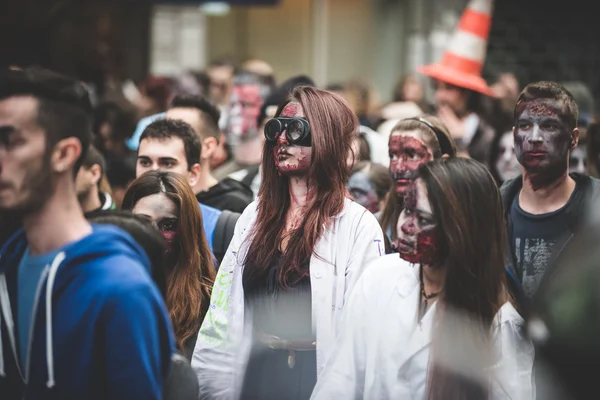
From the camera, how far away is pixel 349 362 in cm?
363

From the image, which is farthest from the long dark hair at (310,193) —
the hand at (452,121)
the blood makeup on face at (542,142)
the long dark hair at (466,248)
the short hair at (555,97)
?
the hand at (452,121)

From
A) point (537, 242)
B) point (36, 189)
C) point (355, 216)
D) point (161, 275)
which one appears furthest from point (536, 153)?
point (36, 189)

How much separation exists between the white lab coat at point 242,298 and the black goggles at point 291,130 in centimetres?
36

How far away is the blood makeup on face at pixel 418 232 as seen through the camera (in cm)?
358

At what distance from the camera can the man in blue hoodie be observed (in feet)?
9.38

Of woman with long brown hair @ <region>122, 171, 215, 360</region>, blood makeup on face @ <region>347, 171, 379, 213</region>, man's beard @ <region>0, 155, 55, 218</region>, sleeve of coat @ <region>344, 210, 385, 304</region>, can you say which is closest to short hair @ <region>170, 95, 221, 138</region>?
blood makeup on face @ <region>347, 171, 379, 213</region>

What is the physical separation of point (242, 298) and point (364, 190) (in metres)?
2.02

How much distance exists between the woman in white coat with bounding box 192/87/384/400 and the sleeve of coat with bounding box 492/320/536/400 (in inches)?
33.1

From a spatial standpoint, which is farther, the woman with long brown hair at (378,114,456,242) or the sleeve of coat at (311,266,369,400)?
the woman with long brown hair at (378,114,456,242)

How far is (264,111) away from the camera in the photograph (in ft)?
24.0

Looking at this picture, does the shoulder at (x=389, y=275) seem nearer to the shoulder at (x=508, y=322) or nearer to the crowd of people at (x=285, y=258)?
the crowd of people at (x=285, y=258)

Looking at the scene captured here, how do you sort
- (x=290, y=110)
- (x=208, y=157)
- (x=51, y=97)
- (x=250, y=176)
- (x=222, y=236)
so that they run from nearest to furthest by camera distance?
1. (x=51, y=97)
2. (x=290, y=110)
3. (x=222, y=236)
4. (x=208, y=157)
5. (x=250, y=176)

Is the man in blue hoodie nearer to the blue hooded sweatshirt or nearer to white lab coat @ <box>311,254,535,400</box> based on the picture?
the blue hooded sweatshirt

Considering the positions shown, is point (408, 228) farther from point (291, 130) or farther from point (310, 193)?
point (291, 130)
